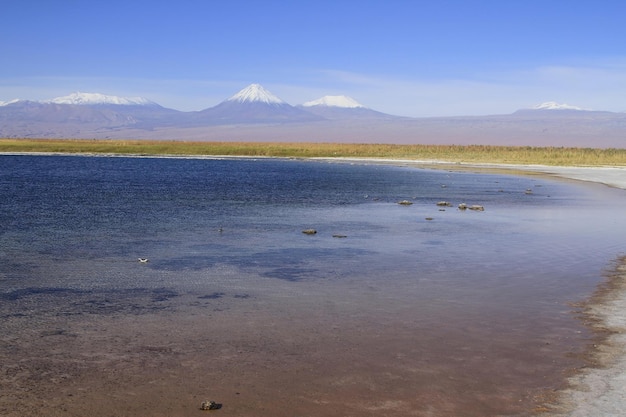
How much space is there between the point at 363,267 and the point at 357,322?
5.90 m

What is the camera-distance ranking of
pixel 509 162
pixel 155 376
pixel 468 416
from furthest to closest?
1. pixel 509 162
2. pixel 155 376
3. pixel 468 416

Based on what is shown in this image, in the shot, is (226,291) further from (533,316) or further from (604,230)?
(604,230)

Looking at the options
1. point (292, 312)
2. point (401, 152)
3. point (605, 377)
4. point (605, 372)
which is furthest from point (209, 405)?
point (401, 152)

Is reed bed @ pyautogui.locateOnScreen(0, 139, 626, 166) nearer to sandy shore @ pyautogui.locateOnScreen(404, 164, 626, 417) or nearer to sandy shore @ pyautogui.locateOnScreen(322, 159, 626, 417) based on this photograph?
sandy shore @ pyautogui.locateOnScreen(322, 159, 626, 417)

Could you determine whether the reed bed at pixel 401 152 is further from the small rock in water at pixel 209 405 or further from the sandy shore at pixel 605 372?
the small rock in water at pixel 209 405

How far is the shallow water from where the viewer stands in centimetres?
970

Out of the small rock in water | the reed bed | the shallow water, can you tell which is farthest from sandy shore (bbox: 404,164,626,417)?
the reed bed

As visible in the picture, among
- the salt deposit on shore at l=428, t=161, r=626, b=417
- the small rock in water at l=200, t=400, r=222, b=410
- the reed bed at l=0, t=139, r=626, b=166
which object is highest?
the reed bed at l=0, t=139, r=626, b=166

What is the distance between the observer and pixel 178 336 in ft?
40.1

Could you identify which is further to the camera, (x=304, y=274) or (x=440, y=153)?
(x=440, y=153)

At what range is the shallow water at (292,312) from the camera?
31.8ft

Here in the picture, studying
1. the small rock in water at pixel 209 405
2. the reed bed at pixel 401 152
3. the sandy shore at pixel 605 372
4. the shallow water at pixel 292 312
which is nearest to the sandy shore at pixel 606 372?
the sandy shore at pixel 605 372

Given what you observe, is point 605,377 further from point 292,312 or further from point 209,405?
point 292,312

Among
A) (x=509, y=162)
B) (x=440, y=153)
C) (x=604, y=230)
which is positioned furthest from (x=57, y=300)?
(x=440, y=153)
